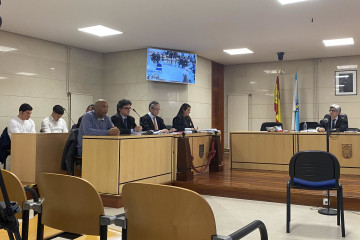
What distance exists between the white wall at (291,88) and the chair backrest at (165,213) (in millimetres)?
8887

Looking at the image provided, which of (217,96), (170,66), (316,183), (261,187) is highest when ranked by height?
(170,66)

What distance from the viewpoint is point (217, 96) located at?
10.3 meters

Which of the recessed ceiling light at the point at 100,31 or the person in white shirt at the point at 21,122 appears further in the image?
the recessed ceiling light at the point at 100,31

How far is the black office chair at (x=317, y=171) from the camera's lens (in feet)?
10.5

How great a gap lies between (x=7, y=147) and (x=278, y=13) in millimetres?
4789

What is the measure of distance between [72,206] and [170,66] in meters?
6.87

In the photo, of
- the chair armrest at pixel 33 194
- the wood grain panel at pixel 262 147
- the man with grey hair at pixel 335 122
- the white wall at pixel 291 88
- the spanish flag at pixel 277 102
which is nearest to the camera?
the chair armrest at pixel 33 194

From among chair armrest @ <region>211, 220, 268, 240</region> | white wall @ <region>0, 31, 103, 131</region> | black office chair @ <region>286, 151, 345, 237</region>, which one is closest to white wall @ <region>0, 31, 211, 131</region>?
white wall @ <region>0, 31, 103, 131</region>

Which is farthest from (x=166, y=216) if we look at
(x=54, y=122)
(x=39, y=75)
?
(x=39, y=75)

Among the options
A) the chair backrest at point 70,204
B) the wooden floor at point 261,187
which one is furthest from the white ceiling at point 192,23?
the chair backrest at point 70,204

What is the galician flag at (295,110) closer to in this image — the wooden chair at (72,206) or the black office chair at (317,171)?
the black office chair at (317,171)

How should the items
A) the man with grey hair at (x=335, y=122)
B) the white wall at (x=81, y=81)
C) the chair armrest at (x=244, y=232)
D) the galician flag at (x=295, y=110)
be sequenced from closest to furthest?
the chair armrest at (x=244, y=232) < the man with grey hair at (x=335, y=122) < the white wall at (x=81, y=81) < the galician flag at (x=295, y=110)

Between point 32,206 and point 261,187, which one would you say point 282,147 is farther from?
point 32,206

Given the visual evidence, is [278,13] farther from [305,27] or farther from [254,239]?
[254,239]
